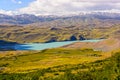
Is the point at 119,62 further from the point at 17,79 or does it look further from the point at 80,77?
the point at 17,79

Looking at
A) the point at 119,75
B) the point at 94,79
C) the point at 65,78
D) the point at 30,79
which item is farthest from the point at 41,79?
the point at 119,75

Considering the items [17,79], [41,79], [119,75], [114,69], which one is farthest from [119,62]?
[17,79]

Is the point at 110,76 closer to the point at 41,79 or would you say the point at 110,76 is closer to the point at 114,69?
the point at 114,69

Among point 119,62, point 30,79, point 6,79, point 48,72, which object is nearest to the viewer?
point 30,79

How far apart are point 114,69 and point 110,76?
63.3 feet

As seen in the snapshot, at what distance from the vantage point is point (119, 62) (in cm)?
17688

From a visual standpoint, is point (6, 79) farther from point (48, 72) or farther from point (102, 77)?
point (102, 77)

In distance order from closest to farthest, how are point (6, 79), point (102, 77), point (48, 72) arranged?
point (102, 77) → point (6, 79) → point (48, 72)

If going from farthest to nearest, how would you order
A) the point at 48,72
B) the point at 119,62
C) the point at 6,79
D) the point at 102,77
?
1. the point at 48,72
2. the point at 119,62
3. the point at 6,79
4. the point at 102,77

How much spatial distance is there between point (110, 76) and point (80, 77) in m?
15.1

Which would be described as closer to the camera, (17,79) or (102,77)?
(102,77)

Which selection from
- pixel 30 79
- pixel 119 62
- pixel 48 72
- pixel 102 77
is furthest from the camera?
pixel 48 72

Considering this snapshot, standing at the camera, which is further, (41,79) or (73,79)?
(41,79)

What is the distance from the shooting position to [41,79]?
526ft
